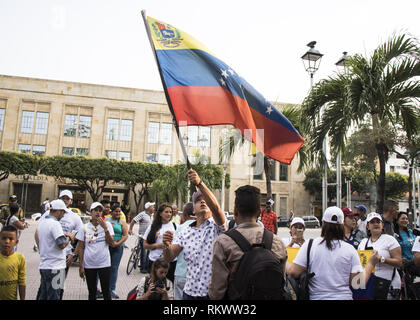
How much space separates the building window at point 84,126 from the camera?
4441 centimetres

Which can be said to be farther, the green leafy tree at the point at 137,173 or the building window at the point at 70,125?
the building window at the point at 70,125

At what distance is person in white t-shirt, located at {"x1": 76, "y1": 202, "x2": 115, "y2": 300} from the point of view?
18.1 ft

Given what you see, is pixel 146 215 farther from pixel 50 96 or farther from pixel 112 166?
pixel 50 96

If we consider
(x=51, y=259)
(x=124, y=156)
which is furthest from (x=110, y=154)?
(x=51, y=259)

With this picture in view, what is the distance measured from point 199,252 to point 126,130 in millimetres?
43919

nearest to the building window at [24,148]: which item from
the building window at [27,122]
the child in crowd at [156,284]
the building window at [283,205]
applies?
the building window at [27,122]

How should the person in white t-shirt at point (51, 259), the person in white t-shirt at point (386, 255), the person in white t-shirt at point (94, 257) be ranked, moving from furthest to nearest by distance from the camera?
the person in white t-shirt at point (94, 257) → the person in white t-shirt at point (51, 259) → the person in white t-shirt at point (386, 255)

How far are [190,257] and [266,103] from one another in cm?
232

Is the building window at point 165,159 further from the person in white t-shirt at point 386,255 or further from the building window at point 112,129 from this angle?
the person in white t-shirt at point 386,255

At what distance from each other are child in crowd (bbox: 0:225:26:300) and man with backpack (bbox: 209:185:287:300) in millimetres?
2867

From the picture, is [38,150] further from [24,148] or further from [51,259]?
[51,259]

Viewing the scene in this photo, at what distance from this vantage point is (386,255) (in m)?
4.20

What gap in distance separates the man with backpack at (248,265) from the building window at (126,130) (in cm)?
4415
